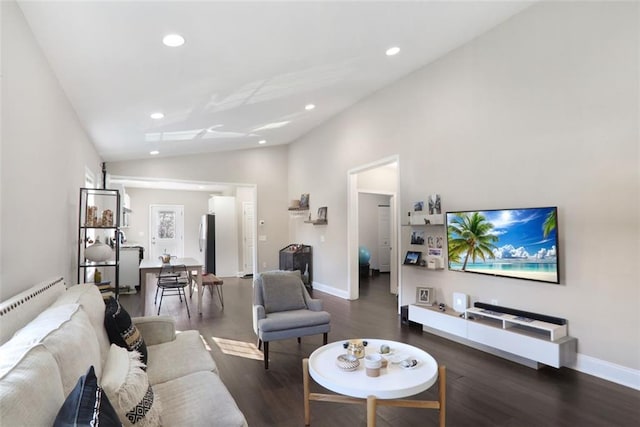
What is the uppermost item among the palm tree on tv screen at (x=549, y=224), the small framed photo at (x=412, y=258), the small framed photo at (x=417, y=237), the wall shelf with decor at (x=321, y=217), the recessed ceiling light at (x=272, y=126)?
the recessed ceiling light at (x=272, y=126)

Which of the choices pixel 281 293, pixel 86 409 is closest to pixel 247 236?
pixel 281 293

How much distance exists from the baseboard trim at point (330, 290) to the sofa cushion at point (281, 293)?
8.75 feet

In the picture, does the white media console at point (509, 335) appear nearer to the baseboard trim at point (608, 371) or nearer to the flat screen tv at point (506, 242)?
the baseboard trim at point (608, 371)

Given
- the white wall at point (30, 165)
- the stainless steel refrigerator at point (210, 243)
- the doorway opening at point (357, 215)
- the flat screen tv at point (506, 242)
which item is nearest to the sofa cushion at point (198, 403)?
the white wall at point (30, 165)

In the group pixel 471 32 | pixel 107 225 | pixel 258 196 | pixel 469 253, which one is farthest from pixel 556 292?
pixel 258 196

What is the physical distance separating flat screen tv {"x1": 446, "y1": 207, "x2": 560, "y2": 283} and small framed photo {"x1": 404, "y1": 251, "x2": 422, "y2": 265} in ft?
1.65

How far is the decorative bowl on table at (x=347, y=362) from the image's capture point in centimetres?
226

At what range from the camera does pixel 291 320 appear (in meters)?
3.39

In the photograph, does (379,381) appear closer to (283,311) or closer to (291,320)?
(291,320)

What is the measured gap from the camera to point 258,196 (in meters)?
8.45

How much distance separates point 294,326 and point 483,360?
6.24 ft

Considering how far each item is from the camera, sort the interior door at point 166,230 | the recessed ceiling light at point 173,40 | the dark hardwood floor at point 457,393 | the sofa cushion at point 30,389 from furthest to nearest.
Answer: the interior door at point 166,230, the recessed ceiling light at point 173,40, the dark hardwood floor at point 457,393, the sofa cushion at point 30,389

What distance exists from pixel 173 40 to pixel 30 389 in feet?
8.42

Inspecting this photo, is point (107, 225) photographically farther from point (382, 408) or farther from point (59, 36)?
point (382, 408)
